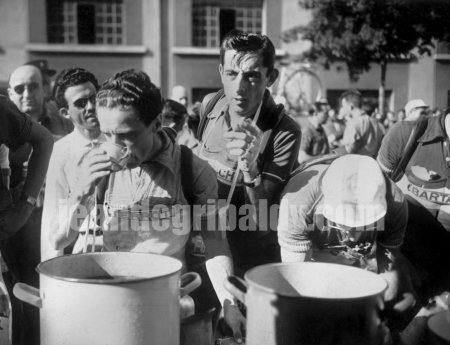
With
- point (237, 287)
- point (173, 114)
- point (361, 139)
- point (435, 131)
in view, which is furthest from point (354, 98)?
point (237, 287)

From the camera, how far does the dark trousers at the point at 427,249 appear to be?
278 cm

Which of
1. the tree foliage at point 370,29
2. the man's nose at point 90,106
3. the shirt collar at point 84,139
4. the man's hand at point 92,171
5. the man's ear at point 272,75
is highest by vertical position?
the tree foliage at point 370,29

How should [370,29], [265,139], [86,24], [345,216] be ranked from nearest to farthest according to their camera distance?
1. [345,216]
2. [265,139]
3. [370,29]
4. [86,24]

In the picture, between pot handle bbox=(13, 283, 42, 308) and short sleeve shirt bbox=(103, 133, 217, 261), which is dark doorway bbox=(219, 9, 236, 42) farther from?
pot handle bbox=(13, 283, 42, 308)

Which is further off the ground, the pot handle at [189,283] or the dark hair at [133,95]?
the dark hair at [133,95]

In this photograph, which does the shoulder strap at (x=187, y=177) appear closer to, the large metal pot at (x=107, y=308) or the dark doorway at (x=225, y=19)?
the large metal pot at (x=107, y=308)

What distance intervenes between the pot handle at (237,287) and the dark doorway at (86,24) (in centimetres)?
1221

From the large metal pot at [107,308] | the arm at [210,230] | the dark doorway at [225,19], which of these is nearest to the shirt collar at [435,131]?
the arm at [210,230]

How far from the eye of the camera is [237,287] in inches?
54.1

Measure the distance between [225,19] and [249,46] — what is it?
449 inches

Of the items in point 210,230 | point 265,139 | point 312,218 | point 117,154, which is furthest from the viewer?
point 265,139

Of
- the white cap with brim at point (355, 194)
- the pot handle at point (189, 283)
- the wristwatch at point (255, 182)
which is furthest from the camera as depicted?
the wristwatch at point (255, 182)

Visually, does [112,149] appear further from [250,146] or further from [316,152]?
[316,152]

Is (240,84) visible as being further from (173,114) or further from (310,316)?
(173,114)
